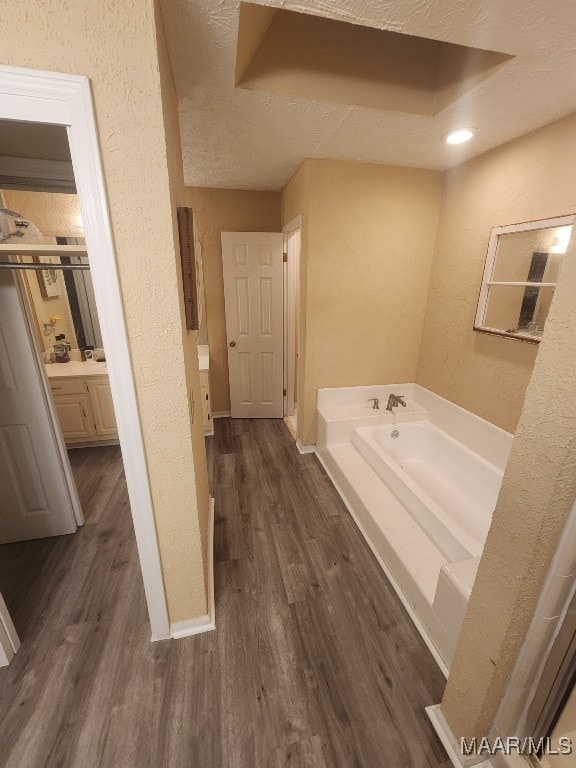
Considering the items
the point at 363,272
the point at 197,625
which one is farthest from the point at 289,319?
the point at 197,625

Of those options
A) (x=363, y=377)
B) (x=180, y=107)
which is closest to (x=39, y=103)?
(x=180, y=107)

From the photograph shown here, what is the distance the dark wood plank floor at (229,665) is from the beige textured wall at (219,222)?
2.17 metres

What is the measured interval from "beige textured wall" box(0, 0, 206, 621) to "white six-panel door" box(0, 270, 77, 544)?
1090mm

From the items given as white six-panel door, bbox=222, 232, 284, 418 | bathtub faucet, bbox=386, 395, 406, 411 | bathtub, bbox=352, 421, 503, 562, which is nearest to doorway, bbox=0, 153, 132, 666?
white six-panel door, bbox=222, 232, 284, 418

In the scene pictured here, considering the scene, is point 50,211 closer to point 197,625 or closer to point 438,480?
point 197,625

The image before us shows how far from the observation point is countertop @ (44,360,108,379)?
8.80 feet

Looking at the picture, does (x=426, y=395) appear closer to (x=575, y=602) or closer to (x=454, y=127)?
(x=454, y=127)

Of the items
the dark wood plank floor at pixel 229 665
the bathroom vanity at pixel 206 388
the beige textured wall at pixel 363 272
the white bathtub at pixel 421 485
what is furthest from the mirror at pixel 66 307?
the white bathtub at pixel 421 485

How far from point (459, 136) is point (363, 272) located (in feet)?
→ 3.25

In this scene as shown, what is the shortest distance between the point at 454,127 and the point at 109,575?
3161mm

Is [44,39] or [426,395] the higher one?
[44,39]

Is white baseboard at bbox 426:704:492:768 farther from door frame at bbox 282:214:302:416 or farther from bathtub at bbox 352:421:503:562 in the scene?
door frame at bbox 282:214:302:416

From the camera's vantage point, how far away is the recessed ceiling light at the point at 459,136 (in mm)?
1773

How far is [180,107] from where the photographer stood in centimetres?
158
